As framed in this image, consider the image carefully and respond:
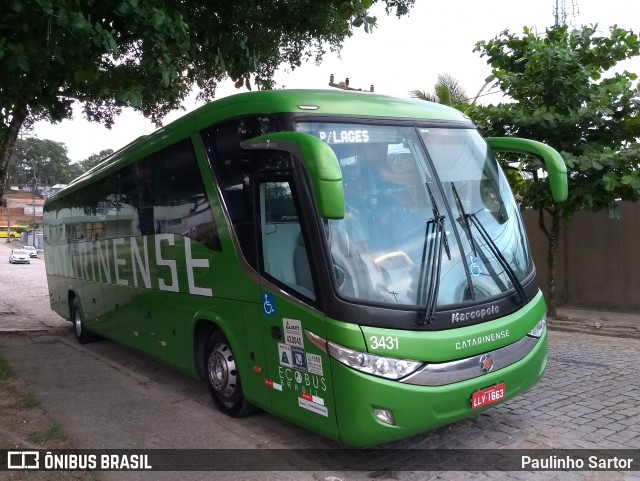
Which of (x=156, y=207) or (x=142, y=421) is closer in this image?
(x=142, y=421)

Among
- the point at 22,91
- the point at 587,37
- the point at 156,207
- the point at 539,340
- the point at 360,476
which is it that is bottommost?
the point at 360,476

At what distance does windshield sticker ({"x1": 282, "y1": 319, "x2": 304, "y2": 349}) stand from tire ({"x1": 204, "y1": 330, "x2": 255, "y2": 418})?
1078 millimetres

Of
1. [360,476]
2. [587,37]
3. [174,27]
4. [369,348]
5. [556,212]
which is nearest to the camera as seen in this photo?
[369,348]

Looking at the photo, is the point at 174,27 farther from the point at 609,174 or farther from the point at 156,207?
the point at 609,174

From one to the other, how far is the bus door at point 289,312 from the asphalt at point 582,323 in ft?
23.6

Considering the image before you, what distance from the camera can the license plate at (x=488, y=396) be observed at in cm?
421

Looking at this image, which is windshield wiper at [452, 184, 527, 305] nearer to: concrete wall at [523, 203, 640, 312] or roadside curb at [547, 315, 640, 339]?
roadside curb at [547, 315, 640, 339]

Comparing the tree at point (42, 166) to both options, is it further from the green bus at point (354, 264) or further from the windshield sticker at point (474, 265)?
the windshield sticker at point (474, 265)

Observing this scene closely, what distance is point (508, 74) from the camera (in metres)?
10.0

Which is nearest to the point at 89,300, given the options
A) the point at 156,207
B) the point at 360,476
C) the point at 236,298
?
the point at 156,207

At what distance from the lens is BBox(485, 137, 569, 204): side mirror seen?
507 cm

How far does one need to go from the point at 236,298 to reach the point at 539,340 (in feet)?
8.86

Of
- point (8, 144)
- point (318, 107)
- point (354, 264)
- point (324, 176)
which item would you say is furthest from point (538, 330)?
point (8, 144)

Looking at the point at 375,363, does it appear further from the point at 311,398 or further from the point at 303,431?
the point at 303,431
